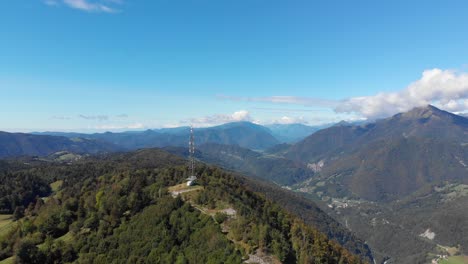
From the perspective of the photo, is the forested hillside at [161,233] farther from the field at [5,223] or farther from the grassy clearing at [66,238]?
the field at [5,223]

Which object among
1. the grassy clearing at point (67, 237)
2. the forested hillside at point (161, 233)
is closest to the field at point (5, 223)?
the forested hillside at point (161, 233)

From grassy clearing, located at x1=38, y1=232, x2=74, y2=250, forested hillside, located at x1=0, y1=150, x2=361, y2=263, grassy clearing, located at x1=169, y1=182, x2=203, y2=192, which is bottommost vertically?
grassy clearing, located at x1=38, y1=232, x2=74, y2=250

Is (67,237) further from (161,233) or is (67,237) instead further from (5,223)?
(5,223)

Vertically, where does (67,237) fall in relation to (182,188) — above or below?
below

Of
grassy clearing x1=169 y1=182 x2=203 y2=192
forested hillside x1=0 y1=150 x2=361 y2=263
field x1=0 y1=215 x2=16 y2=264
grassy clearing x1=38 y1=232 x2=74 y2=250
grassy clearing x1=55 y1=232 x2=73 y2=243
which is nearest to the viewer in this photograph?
forested hillside x1=0 y1=150 x2=361 y2=263

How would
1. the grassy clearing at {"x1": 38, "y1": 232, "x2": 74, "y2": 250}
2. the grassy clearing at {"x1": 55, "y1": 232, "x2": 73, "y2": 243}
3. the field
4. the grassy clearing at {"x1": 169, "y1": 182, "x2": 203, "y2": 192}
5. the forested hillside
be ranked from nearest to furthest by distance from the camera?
the forested hillside → the grassy clearing at {"x1": 38, "y1": 232, "x2": 74, "y2": 250} → the grassy clearing at {"x1": 55, "y1": 232, "x2": 73, "y2": 243} → the grassy clearing at {"x1": 169, "y1": 182, "x2": 203, "y2": 192} → the field

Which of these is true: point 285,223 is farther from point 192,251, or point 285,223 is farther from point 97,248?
point 97,248

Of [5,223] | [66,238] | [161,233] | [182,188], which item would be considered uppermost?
[182,188]

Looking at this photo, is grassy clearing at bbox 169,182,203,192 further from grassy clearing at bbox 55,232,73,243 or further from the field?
the field

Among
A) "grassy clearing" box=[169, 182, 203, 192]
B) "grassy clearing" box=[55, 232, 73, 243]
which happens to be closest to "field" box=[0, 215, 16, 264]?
"grassy clearing" box=[55, 232, 73, 243]

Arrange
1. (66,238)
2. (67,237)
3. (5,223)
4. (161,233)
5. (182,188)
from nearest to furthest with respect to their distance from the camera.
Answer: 1. (161,233)
2. (66,238)
3. (67,237)
4. (182,188)
5. (5,223)

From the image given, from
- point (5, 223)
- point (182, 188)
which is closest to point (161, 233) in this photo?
point (182, 188)

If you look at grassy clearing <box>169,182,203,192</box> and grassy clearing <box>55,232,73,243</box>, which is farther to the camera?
grassy clearing <box>169,182,203,192</box>
